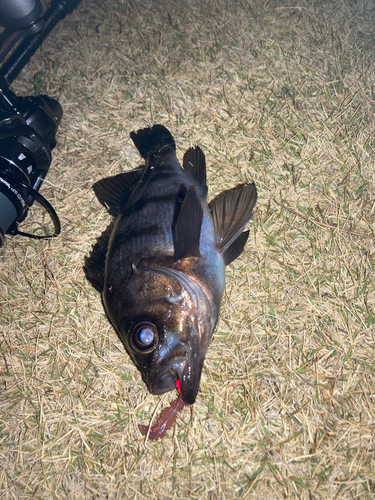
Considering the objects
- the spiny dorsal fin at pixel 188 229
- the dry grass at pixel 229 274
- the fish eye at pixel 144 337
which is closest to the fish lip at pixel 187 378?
the fish eye at pixel 144 337

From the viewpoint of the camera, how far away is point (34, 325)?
333 cm

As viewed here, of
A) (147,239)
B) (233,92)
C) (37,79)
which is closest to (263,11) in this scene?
(233,92)

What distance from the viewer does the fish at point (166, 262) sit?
7.21ft

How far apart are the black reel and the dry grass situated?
1.77 ft

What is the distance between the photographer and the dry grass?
2.80 m

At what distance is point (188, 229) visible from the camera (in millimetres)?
2467

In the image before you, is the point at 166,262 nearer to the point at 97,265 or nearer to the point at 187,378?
the point at 97,265

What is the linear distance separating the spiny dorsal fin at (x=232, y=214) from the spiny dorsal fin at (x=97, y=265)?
96 centimetres

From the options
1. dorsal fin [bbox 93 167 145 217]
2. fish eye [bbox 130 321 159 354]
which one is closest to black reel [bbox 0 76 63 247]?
dorsal fin [bbox 93 167 145 217]

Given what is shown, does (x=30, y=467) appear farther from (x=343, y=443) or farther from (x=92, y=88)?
(x=92, y=88)

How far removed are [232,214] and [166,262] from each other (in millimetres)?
853

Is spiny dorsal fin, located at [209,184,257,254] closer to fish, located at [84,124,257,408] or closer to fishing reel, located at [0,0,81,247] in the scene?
fish, located at [84,124,257,408]

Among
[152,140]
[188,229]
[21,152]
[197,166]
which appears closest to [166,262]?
[188,229]

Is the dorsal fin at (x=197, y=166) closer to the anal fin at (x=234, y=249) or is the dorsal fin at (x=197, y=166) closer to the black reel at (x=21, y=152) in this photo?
the anal fin at (x=234, y=249)
